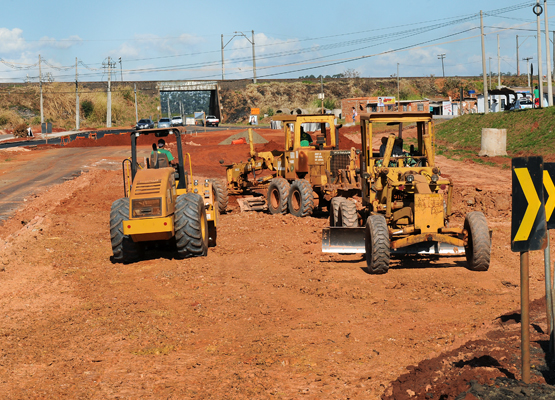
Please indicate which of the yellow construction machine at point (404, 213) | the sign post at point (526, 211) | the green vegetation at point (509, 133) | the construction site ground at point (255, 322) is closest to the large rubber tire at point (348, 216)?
the yellow construction machine at point (404, 213)

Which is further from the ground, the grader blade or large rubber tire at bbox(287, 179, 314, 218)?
large rubber tire at bbox(287, 179, 314, 218)

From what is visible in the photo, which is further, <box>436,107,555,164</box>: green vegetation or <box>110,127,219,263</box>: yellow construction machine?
<box>436,107,555,164</box>: green vegetation

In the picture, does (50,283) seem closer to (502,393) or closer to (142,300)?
(142,300)

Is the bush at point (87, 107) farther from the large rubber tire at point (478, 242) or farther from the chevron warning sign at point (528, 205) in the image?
the chevron warning sign at point (528, 205)

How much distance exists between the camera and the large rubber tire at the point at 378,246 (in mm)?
10234

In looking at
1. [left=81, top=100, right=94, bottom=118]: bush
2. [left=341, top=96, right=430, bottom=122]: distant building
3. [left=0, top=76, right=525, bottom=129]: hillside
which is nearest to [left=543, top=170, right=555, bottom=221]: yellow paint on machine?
[left=341, top=96, right=430, bottom=122]: distant building

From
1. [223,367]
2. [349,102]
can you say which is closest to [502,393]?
[223,367]

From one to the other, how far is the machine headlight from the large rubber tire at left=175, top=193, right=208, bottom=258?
539 mm

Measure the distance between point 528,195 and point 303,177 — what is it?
12.4m

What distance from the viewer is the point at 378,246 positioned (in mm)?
10242

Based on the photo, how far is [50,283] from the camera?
10.5m

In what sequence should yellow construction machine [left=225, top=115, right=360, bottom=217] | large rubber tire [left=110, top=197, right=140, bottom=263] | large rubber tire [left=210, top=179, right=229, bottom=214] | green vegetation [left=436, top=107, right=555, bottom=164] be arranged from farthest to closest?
green vegetation [left=436, top=107, right=555, bottom=164], large rubber tire [left=210, top=179, right=229, bottom=214], yellow construction machine [left=225, top=115, right=360, bottom=217], large rubber tire [left=110, top=197, right=140, bottom=263]

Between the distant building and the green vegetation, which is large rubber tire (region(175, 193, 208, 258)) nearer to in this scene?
the green vegetation

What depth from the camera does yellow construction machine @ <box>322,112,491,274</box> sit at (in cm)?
1028
